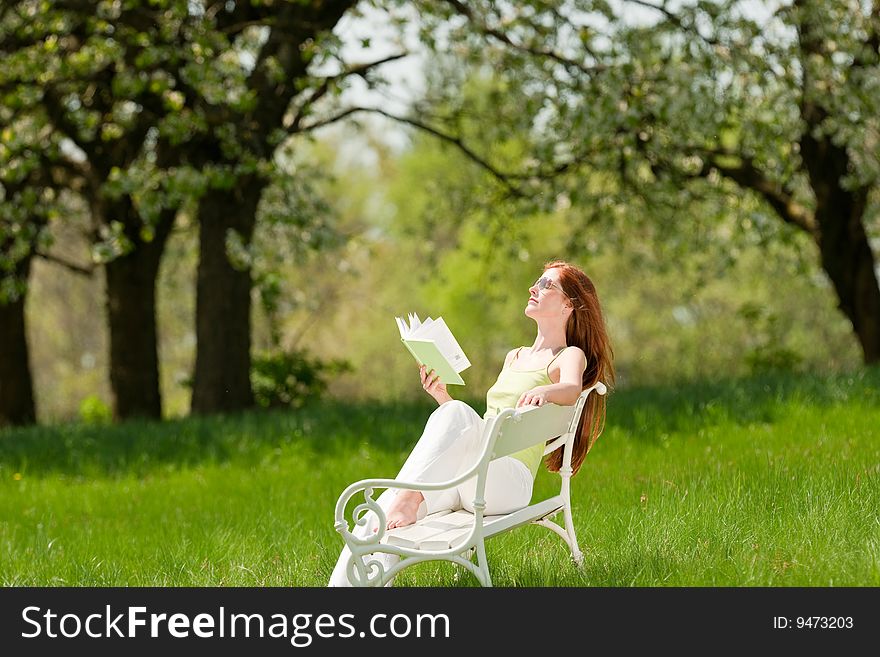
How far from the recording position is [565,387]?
4773 mm

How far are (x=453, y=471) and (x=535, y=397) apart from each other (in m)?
0.46

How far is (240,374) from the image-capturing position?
13.5 metres

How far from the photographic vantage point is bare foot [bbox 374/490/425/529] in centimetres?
484

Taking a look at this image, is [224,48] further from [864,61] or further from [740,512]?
[740,512]

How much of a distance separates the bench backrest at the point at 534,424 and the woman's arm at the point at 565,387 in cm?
4

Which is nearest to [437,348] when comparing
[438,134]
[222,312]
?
[222,312]

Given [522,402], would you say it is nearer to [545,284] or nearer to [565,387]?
[565,387]

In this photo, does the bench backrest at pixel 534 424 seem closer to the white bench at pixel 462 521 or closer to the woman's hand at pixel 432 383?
the white bench at pixel 462 521

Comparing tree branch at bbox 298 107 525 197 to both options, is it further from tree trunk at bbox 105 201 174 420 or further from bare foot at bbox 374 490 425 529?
bare foot at bbox 374 490 425 529

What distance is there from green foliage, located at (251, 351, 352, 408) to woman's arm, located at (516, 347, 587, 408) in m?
10.6

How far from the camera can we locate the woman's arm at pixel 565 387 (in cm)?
476

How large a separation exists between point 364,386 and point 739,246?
81.8ft

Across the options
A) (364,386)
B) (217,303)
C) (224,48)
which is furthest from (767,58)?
(364,386)

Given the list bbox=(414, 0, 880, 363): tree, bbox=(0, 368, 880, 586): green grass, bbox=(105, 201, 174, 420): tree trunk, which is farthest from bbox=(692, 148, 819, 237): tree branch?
bbox=(105, 201, 174, 420): tree trunk
